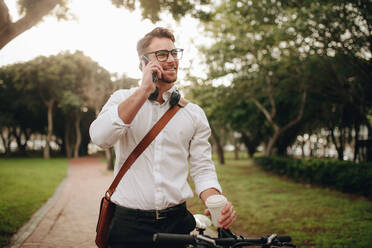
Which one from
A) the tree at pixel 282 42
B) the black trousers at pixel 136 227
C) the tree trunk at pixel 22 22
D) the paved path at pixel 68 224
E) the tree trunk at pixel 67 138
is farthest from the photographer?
the tree trunk at pixel 67 138

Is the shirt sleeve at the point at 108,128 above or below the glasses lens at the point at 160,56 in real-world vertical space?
below

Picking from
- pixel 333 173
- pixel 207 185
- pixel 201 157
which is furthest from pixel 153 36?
pixel 333 173

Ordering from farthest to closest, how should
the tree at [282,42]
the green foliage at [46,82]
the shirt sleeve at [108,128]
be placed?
the green foliage at [46,82] < the tree at [282,42] < the shirt sleeve at [108,128]

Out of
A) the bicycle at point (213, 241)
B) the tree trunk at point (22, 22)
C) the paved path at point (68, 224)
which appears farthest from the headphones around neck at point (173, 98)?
the tree trunk at point (22, 22)

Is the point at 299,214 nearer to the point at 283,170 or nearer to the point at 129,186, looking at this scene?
the point at 129,186

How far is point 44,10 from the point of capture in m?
5.93

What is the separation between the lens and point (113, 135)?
1713 millimetres

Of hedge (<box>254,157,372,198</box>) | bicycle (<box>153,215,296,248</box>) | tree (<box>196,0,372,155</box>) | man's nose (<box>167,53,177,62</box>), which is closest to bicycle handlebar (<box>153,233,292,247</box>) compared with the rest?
bicycle (<box>153,215,296,248</box>)

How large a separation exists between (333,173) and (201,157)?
1203 cm

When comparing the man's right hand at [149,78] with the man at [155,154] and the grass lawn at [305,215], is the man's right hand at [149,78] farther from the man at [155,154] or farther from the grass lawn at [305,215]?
the grass lawn at [305,215]

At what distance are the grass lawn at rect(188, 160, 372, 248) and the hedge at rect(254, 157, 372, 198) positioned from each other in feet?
1.37

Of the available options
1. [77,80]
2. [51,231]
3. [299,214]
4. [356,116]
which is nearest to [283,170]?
[356,116]

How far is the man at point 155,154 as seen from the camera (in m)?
1.74

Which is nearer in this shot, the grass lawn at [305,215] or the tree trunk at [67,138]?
the grass lawn at [305,215]
